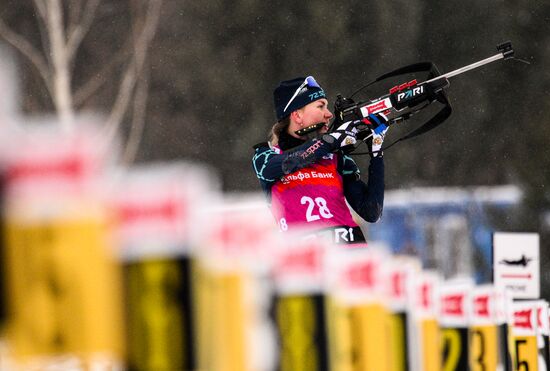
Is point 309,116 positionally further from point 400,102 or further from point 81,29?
point 81,29

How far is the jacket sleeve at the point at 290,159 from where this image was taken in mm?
7797

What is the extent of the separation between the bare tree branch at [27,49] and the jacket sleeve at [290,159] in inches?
622

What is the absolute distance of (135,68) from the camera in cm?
2594

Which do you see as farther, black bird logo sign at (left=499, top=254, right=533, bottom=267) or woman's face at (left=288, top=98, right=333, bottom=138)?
black bird logo sign at (left=499, top=254, right=533, bottom=267)

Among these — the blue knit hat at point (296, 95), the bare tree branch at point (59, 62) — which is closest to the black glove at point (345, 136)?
the blue knit hat at point (296, 95)

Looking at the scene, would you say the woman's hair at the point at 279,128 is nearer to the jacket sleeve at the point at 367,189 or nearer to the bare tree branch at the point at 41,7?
the jacket sleeve at the point at 367,189

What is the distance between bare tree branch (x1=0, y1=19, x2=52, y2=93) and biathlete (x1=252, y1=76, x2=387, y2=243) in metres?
15.6

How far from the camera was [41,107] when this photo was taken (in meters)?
23.9

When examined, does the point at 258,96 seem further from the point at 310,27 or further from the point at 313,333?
the point at 313,333

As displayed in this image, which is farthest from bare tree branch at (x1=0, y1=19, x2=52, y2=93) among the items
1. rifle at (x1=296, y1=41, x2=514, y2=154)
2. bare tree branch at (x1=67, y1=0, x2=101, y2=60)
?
rifle at (x1=296, y1=41, x2=514, y2=154)

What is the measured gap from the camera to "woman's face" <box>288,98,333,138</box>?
8.17 meters

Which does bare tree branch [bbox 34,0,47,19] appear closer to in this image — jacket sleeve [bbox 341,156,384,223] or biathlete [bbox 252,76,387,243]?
biathlete [bbox 252,76,387,243]

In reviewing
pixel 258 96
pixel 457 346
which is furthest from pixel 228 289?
pixel 258 96

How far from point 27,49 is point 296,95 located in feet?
52.7
